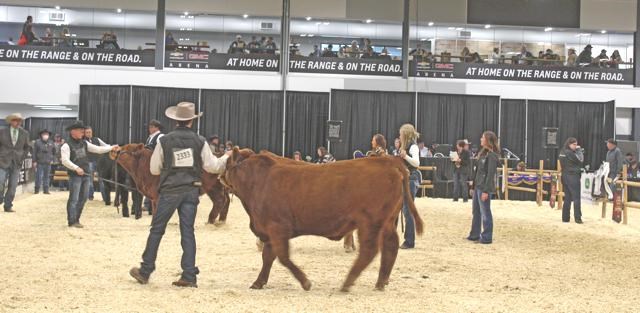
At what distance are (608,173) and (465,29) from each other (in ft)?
40.3

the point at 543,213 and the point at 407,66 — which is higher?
the point at 407,66

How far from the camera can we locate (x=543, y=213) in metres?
15.5

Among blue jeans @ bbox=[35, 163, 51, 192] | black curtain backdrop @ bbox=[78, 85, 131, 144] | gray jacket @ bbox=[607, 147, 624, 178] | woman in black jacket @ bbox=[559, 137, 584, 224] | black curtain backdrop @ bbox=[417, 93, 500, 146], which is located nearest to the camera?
woman in black jacket @ bbox=[559, 137, 584, 224]

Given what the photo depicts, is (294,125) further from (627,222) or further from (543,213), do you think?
(627,222)

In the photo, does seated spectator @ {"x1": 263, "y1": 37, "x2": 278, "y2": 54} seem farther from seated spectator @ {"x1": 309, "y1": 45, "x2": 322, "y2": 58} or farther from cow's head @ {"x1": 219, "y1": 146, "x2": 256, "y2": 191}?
cow's head @ {"x1": 219, "y1": 146, "x2": 256, "y2": 191}

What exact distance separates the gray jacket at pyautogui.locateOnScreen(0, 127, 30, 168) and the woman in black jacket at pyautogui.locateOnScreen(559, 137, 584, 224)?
31.8 ft

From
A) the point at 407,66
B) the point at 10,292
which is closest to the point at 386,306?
the point at 10,292

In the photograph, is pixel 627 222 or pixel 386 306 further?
pixel 627 222

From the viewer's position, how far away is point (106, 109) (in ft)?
72.8

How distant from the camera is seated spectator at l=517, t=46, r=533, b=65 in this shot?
25.4m

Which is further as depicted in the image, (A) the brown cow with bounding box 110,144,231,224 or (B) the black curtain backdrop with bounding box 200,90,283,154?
(B) the black curtain backdrop with bounding box 200,90,283,154

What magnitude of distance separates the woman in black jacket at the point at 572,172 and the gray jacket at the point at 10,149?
9.70 metres

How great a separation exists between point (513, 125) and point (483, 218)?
14541 millimetres

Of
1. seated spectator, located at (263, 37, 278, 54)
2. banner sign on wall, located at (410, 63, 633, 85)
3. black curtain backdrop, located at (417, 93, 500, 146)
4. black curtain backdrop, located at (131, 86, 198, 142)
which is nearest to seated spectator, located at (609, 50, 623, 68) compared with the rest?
banner sign on wall, located at (410, 63, 633, 85)
